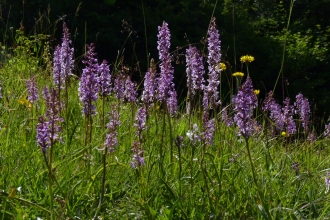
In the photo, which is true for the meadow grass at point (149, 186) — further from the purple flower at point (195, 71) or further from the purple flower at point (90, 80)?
the purple flower at point (195, 71)

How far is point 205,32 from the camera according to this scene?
20.6 metres

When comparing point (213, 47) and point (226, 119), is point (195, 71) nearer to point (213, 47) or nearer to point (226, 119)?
point (213, 47)

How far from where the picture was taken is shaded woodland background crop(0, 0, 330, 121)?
65.8ft

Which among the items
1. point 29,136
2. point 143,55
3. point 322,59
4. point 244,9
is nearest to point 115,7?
point 143,55

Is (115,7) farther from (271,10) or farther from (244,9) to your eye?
(271,10)

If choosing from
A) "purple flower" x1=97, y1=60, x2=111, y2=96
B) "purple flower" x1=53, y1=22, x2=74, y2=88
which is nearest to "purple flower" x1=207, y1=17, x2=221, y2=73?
"purple flower" x1=97, y1=60, x2=111, y2=96

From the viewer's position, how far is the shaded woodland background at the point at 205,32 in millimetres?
20062

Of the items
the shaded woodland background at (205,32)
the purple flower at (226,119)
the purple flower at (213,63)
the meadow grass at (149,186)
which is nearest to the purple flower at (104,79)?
the meadow grass at (149,186)

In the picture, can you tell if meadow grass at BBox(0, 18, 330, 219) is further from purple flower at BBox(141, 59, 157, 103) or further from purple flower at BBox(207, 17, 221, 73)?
purple flower at BBox(207, 17, 221, 73)

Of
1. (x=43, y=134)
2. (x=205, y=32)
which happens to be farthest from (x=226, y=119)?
(x=205, y=32)

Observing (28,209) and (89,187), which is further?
(89,187)

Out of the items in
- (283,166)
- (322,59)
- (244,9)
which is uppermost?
(283,166)

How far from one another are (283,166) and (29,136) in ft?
4.60

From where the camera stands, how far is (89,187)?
2.51 m
